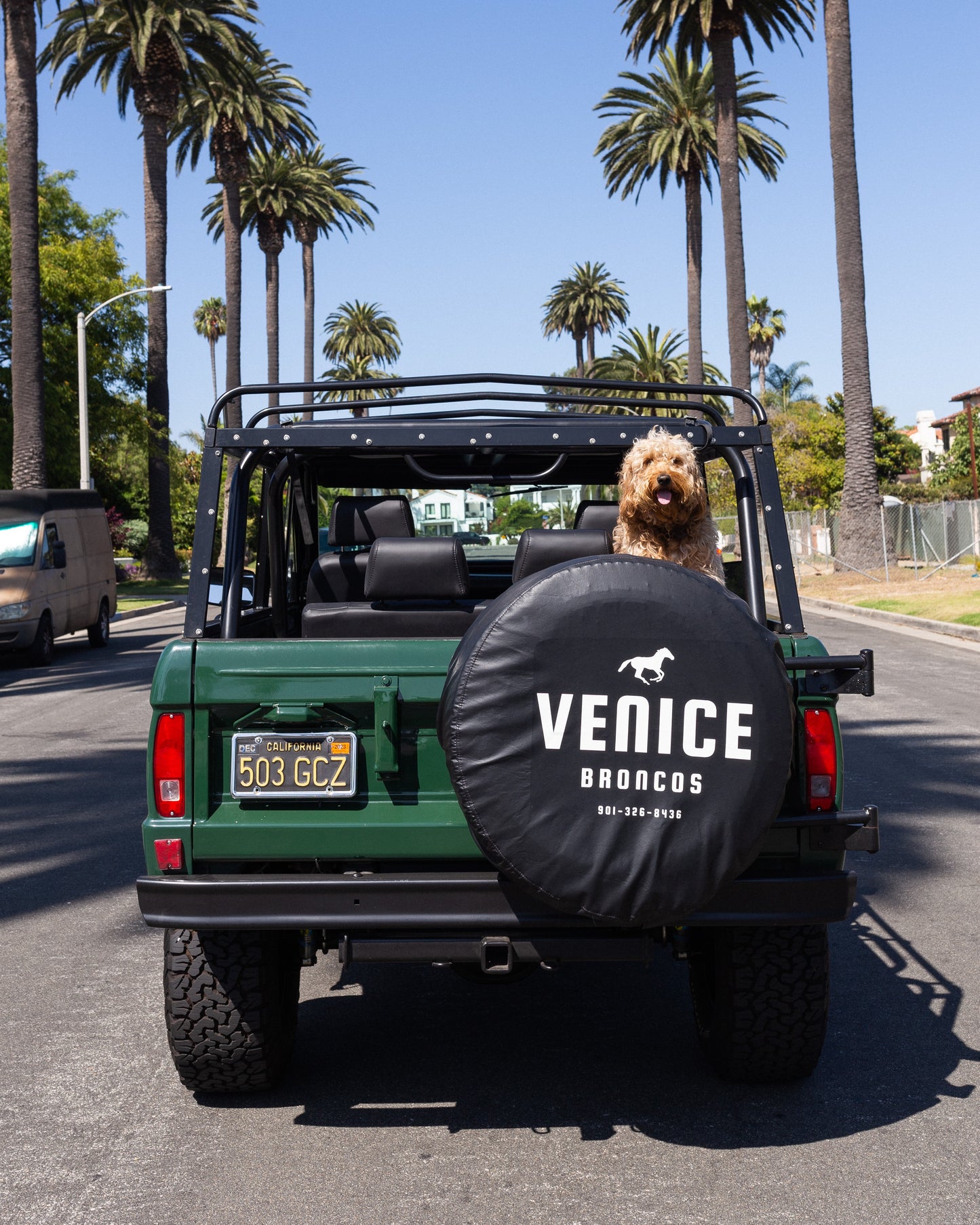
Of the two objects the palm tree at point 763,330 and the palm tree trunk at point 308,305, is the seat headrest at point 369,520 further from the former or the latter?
the palm tree at point 763,330

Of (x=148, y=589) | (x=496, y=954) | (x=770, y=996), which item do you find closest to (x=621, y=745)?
(x=496, y=954)

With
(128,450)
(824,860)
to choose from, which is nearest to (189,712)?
(824,860)

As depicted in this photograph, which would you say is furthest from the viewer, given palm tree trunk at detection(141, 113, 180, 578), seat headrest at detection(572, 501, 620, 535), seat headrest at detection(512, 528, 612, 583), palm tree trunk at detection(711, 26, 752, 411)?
palm tree trunk at detection(141, 113, 180, 578)

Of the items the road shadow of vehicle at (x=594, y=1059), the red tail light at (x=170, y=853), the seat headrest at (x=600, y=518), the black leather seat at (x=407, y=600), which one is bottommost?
the road shadow of vehicle at (x=594, y=1059)

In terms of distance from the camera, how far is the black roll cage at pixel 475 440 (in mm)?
4723

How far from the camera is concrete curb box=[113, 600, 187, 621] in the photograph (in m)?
31.0

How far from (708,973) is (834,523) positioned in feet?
129

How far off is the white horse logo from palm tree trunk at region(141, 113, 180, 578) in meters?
41.8

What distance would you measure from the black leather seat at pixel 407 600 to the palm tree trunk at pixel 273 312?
55213 mm

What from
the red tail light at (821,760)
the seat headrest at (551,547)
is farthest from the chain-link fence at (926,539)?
the red tail light at (821,760)

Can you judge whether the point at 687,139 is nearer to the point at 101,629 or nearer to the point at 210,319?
the point at 101,629

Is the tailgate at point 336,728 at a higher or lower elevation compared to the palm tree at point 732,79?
lower

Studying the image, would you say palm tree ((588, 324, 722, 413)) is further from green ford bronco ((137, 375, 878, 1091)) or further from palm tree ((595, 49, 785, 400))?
green ford bronco ((137, 375, 878, 1091))

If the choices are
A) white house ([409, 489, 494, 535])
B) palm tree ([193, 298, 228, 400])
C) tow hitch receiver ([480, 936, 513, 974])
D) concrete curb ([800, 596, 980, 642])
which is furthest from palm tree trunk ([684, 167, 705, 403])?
palm tree ([193, 298, 228, 400])
